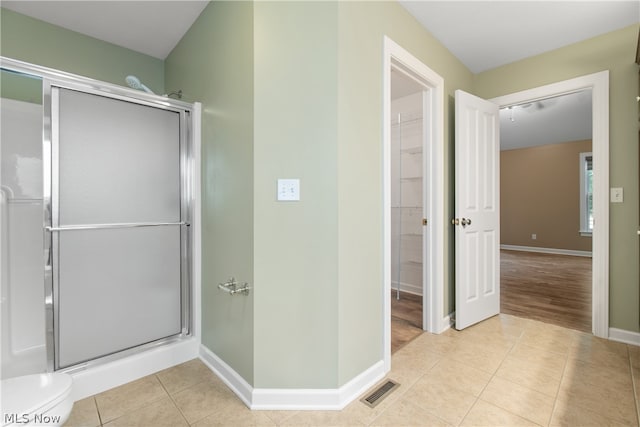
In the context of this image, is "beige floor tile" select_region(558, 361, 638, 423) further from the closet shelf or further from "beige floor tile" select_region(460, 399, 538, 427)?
the closet shelf

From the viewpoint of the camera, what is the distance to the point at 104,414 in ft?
5.05

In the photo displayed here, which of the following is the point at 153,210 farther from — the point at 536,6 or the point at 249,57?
the point at 536,6

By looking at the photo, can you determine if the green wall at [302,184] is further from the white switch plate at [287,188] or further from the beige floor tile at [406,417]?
the beige floor tile at [406,417]

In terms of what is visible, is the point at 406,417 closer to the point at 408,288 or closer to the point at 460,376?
the point at 460,376

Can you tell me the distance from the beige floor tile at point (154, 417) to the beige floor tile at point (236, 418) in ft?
0.39

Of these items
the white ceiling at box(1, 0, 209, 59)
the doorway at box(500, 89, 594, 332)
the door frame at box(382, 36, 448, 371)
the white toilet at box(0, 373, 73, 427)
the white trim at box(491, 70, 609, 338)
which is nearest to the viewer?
the white toilet at box(0, 373, 73, 427)

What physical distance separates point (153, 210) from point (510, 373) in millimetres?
2608

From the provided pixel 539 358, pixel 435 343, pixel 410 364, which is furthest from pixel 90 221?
pixel 539 358

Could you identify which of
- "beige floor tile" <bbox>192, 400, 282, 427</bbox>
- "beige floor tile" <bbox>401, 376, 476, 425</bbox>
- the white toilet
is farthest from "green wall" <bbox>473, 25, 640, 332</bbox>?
the white toilet

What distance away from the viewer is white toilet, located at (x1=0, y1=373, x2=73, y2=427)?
3.42ft

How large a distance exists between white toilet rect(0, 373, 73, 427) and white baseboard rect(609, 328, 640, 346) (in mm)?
3556

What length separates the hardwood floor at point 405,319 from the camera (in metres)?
2.38

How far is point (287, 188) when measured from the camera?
5.15 feet

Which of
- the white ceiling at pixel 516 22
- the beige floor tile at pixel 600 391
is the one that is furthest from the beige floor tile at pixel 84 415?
the white ceiling at pixel 516 22
